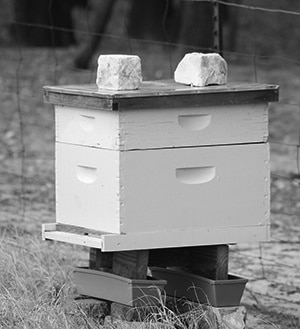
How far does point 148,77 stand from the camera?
14266 mm

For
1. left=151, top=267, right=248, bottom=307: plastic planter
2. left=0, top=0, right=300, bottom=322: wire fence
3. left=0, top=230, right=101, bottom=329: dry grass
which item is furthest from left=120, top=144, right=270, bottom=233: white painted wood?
left=0, top=0, right=300, bottom=322: wire fence

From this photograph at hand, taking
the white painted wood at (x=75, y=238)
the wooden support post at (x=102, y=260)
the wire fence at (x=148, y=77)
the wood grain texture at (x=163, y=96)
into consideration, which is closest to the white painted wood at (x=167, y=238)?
the white painted wood at (x=75, y=238)

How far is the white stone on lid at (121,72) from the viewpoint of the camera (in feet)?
13.1

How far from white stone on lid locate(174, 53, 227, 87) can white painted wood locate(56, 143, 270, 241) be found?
11.6 inches

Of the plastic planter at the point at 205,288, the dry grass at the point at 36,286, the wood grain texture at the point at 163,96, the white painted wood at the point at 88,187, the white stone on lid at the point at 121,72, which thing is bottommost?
the dry grass at the point at 36,286

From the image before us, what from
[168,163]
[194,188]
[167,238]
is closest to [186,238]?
[167,238]

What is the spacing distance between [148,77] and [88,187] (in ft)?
33.6

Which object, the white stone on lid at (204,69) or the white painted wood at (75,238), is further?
the white stone on lid at (204,69)

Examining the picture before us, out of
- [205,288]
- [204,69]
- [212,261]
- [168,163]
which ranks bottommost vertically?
[205,288]

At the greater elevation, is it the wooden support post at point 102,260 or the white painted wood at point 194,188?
the white painted wood at point 194,188

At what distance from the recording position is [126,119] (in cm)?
390

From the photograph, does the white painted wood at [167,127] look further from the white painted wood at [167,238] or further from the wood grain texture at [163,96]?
the white painted wood at [167,238]

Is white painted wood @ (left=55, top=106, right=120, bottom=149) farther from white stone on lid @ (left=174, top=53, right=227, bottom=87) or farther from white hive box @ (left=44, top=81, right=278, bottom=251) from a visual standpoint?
white stone on lid @ (left=174, top=53, right=227, bottom=87)

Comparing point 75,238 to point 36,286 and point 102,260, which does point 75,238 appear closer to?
point 102,260
